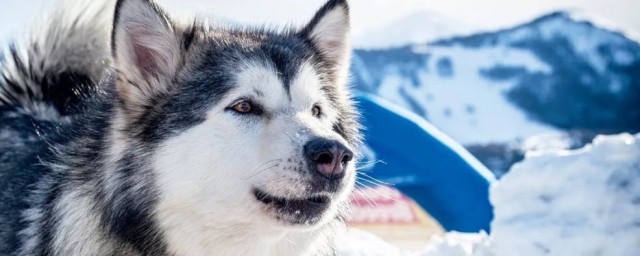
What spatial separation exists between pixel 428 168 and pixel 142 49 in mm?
3324

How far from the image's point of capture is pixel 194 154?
2.12m

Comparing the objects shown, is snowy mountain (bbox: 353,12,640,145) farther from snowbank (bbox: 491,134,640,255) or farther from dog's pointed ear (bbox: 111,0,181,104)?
dog's pointed ear (bbox: 111,0,181,104)

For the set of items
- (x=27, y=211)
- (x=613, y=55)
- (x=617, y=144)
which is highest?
(x=613, y=55)

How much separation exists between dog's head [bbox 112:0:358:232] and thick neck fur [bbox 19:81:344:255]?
0.18 ft

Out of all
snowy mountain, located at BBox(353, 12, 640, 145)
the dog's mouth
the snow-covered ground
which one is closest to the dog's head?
the dog's mouth

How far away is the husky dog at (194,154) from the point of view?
208 centimetres

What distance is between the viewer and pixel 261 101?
2223mm

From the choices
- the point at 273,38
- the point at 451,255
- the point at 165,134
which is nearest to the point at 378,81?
the point at 451,255

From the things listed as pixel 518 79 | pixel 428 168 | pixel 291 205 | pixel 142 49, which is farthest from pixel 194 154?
pixel 518 79

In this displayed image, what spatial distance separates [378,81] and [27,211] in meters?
5.45

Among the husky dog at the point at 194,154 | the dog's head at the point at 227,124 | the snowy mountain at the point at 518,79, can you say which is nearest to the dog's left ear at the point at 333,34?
the husky dog at the point at 194,154

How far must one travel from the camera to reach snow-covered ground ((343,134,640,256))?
9.20 ft

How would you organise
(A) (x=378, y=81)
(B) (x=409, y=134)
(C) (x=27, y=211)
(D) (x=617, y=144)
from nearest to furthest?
(C) (x=27, y=211), (D) (x=617, y=144), (B) (x=409, y=134), (A) (x=378, y=81)

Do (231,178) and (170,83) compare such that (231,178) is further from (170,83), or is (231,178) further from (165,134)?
(170,83)
